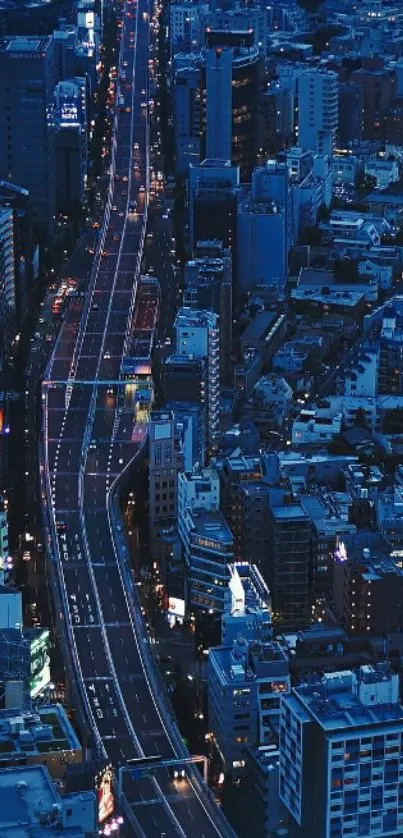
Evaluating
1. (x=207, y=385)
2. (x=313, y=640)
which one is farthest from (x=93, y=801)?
(x=207, y=385)

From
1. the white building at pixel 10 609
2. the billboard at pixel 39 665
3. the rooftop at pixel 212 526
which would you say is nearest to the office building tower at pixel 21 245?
the rooftop at pixel 212 526

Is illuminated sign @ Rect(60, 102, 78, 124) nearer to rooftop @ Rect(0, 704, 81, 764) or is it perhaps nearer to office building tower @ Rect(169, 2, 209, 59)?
office building tower @ Rect(169, 2, 209, 59)

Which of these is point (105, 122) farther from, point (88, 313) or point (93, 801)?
point (93, 801)

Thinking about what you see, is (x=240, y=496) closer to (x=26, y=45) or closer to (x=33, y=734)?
(x=33, y=734)

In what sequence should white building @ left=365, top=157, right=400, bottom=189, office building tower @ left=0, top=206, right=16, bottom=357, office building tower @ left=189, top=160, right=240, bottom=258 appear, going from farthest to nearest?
white building @ left=365, top=157, right=400, bottom=189 < office building tower @ left=189, top=160, right=240, bottom=258 < office building tower @ left=0, top=206, right=16, bottom=357

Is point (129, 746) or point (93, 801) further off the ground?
point (93, 801)

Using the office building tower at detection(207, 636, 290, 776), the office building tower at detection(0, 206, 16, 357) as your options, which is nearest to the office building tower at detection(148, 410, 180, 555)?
the office building tower at detection(207, 636, 290, 776)

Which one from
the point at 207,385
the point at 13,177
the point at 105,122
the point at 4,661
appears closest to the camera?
the point at 4,661
